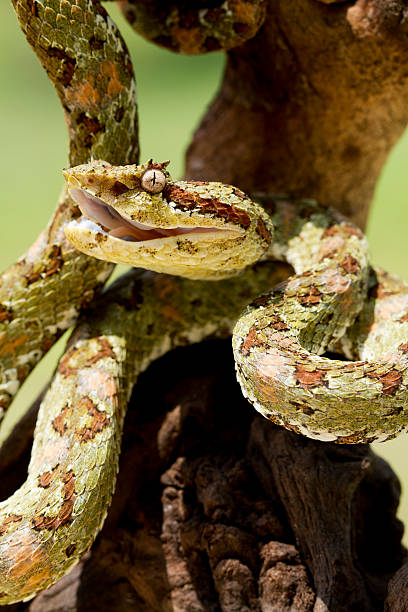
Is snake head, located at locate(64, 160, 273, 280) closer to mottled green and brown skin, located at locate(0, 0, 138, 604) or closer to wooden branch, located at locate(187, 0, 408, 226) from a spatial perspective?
mottled green and brown skin, located at locate(0, 0, 138, 604)

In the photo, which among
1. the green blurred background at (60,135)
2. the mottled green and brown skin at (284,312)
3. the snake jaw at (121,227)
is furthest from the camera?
the green blurred background at (60,135)

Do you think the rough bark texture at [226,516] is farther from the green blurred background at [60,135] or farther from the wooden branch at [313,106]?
the green blurred background at [60,135]

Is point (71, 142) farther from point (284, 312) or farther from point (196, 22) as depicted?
point (284, 312)

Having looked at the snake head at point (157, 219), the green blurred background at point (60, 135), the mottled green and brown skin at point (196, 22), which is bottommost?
the snake head at point (157, 219)

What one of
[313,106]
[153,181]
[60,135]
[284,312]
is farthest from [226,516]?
[60,135]

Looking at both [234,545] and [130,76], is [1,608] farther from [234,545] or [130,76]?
[130,76]

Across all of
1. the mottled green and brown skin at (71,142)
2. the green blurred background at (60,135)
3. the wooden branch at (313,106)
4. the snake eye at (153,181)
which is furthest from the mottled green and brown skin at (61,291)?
the green blurred background at (60,135)

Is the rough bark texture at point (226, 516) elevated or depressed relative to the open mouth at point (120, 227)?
depressed
